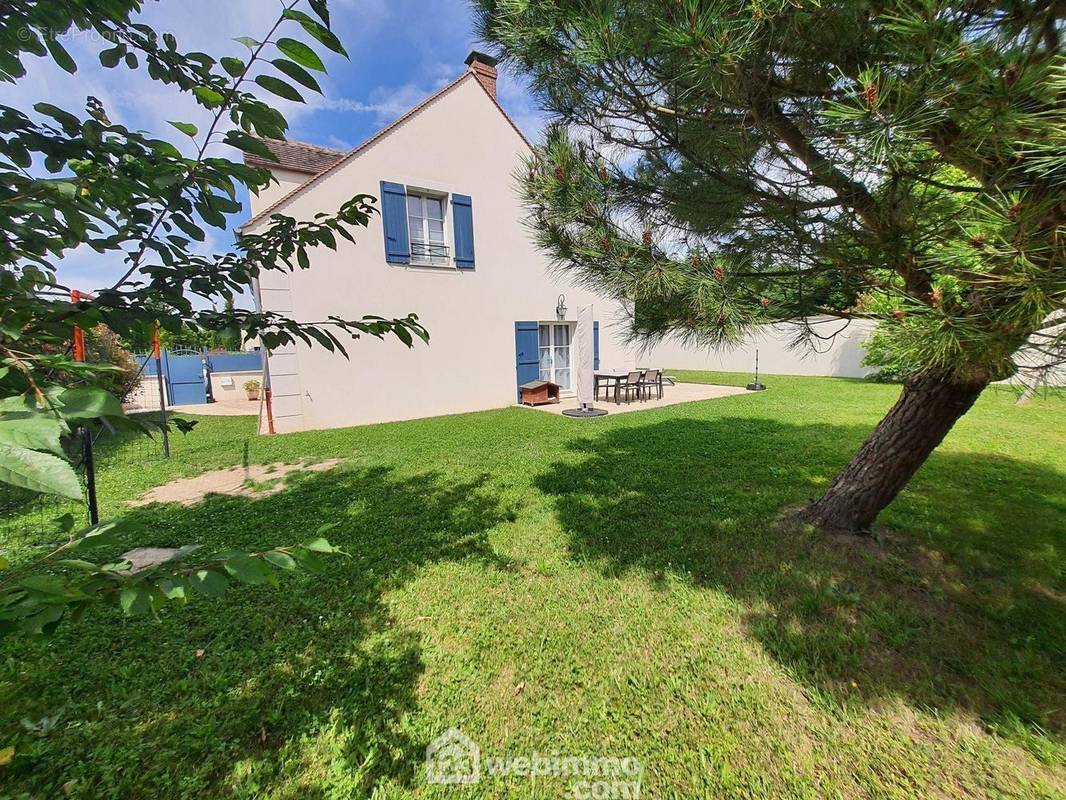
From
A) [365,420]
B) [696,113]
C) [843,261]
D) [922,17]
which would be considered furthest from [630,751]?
[365,420]

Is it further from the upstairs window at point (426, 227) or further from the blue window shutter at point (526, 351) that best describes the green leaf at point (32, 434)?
the blue window shutter at point (526, 351)

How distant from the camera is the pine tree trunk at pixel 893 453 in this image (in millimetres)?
2785

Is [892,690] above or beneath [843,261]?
beneath

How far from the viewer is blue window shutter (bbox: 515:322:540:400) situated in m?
10.5

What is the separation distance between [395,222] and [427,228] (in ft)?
2.60

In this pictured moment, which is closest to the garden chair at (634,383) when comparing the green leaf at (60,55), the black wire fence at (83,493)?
the black wire fence at (83,493)

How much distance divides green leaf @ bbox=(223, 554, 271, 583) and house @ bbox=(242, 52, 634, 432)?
749cm

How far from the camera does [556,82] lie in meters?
2.53

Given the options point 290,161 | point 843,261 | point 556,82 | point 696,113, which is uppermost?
point 290,161

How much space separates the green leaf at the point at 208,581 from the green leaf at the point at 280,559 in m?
0.07

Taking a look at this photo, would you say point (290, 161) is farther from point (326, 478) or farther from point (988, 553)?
point (988, 553)

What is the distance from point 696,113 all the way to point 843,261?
1097mm

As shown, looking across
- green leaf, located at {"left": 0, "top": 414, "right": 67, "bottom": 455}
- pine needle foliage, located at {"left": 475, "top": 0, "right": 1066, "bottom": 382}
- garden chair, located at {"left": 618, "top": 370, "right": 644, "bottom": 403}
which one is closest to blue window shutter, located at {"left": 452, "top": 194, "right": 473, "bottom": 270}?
garden chair, located at {"left": 618, "top": 370, "right": 644, "bottom": 403}

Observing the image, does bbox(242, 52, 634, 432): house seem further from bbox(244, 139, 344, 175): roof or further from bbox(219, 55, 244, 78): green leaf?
bbox(219, 55, 244, 78): green leaf
